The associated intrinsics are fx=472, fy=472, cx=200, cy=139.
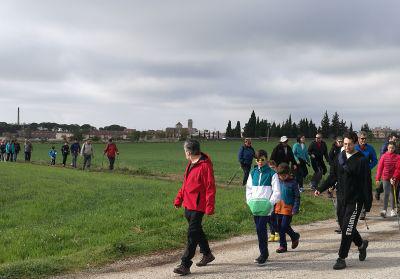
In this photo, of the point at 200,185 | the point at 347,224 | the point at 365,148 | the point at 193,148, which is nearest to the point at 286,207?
the point at 347,224

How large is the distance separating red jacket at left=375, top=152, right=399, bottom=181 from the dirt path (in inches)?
101

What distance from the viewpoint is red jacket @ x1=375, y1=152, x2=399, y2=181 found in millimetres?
11398

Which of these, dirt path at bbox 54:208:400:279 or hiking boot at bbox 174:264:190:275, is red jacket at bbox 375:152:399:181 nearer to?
dirt path at bbox 54:208:400:279

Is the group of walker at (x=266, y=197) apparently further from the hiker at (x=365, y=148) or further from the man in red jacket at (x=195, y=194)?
the hiker at (x=365, y=148)

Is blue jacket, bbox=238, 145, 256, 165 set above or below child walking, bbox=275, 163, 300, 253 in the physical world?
above

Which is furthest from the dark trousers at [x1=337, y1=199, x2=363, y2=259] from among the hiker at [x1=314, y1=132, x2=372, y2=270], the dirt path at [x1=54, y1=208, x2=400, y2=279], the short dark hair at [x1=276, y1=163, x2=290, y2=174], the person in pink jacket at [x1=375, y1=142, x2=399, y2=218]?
the person in pink jacket at [x1=375, y1=142, x2=399, y2=218]

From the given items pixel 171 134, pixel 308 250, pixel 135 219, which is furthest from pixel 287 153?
pixel 171 134

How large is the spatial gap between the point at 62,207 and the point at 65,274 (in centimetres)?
757

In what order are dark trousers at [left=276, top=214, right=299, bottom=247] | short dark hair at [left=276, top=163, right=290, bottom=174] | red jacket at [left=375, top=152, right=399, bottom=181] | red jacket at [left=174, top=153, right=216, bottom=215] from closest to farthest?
red jacket at [left=174, top=153, right=216, bottom=215] → dark trousers at [left=276, top=214, right=299, bottom=247] → short dark hair at [left=276, top=163, right=290, bottom=174] → red jacket at [left=375, top=152, right=399, bottom=181]

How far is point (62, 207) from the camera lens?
46.3 feet

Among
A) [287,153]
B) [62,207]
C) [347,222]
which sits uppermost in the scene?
[287,153]

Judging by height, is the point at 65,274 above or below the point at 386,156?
below

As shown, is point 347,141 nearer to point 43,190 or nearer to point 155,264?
point 155,264

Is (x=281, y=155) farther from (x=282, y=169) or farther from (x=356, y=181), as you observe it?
(x=356, y=181)
